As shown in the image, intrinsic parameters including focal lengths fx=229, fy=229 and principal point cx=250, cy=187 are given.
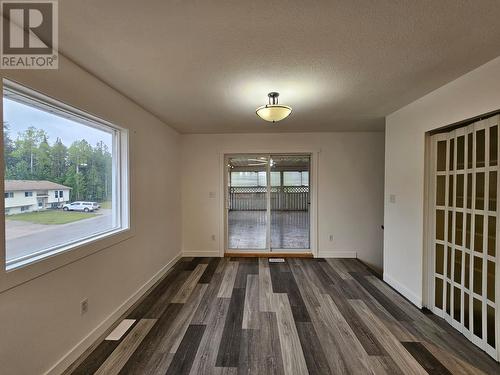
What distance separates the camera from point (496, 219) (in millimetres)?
1944

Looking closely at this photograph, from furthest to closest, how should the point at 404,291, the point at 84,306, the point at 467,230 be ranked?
the point at 404,291 → the point at 467,230 → the point at 84,306

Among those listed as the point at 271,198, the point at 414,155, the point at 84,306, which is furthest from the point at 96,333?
the point at 414,155

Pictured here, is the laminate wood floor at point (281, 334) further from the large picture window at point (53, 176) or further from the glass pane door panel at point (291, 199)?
the glass pane door panel at point (291, 199)

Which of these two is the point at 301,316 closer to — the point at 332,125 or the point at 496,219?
the point at 496,219

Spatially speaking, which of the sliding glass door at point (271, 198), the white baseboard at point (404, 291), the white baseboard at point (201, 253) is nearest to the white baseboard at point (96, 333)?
the white baseboard at point (201, 253)

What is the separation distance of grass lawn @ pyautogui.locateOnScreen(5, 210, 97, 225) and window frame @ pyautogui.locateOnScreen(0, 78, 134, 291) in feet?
0.66

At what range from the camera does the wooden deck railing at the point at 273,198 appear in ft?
15.6

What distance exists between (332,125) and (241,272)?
9.73 ft

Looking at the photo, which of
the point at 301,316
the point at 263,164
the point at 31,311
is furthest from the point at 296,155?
the point at 31,311

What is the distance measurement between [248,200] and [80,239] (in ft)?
10.1

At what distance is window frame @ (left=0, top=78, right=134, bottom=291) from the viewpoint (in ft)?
4.64

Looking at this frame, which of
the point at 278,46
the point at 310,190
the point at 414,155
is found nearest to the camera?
the point at 278,46

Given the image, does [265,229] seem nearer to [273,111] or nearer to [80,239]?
[273,111]

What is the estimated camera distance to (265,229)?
4766mm
